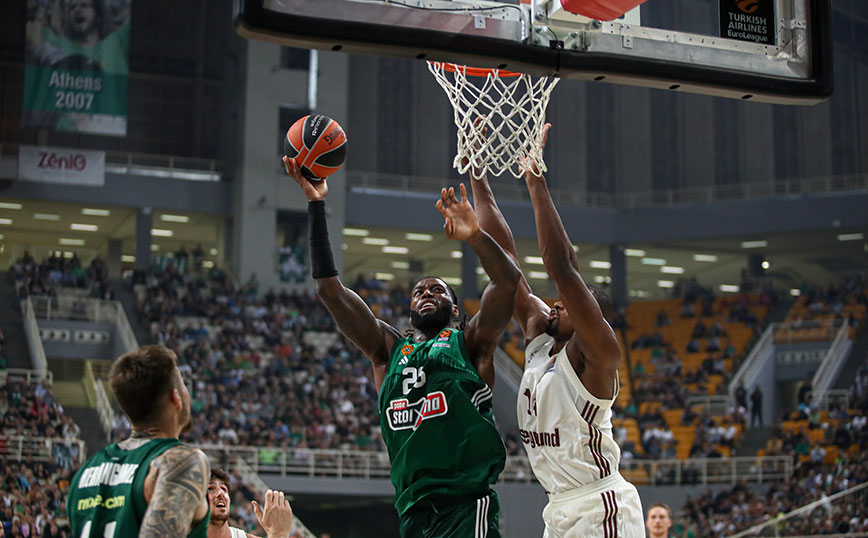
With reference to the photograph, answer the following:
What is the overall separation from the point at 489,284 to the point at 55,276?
22.7 meters

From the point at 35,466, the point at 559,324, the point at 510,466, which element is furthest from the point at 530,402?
the point at 510,466

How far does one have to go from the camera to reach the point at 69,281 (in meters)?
26.0

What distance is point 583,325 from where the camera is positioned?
515 cm

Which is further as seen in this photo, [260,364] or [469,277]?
[469,277]

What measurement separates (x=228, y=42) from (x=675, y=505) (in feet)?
56.9

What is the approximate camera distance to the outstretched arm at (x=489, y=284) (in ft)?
16.5

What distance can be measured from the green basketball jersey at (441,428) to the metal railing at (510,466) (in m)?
15.6

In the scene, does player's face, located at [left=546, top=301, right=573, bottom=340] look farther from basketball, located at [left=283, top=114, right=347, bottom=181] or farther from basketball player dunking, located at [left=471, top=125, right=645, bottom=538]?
basketball, located at [left=283, top=114, right=347, bottom=181]

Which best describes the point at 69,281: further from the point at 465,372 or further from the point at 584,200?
the point at 465,372

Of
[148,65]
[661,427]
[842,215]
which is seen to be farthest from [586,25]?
[148,65]

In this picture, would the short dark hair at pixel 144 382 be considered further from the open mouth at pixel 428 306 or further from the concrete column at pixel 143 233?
the concrete column at pixel 143 233

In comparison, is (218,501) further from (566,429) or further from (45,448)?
(45,448)

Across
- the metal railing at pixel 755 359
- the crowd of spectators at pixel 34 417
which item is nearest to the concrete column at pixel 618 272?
the metal railing at pixel 755 359

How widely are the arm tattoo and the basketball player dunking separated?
221 centimetres
